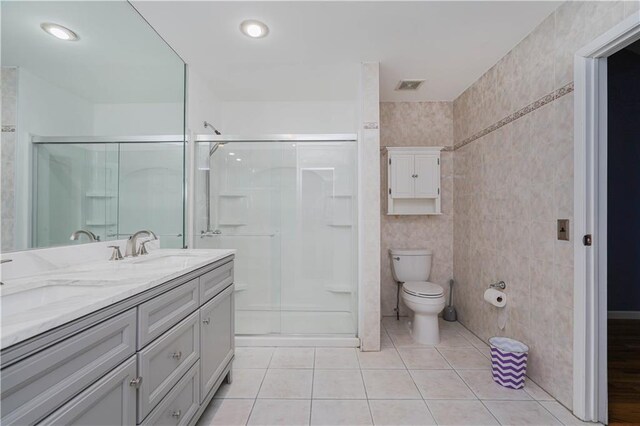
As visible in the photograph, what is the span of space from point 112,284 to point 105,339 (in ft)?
0.75

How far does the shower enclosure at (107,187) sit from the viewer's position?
117 cm

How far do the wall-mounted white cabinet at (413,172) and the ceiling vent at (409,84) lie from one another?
56 centimetres

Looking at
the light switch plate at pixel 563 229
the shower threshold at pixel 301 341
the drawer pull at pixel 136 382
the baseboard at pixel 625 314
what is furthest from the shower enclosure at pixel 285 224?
the baseboard at pixel 625 314

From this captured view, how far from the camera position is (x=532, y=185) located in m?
1.80

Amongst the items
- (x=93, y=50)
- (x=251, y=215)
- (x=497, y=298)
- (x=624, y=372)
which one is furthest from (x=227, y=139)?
(x=624, y=372)

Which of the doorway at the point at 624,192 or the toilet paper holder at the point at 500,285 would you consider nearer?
the toilet paper holder at the point at 500,285

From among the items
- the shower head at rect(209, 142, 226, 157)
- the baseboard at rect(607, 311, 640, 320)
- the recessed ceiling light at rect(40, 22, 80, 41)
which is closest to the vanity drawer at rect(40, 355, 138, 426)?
the recessed ceiling light at rect(40, 22, 80, 41)

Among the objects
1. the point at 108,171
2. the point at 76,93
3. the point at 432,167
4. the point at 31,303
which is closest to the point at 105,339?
the point at 31,303

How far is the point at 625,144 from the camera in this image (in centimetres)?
264

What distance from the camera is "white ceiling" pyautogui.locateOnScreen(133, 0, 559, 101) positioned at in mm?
1629

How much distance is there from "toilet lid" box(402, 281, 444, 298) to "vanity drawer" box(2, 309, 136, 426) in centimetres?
206

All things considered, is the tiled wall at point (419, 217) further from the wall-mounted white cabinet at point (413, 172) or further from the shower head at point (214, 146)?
the shower head at point (214, 146)

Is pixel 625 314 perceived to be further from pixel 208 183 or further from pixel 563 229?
pixel 208 183

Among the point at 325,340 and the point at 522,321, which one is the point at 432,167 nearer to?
the point at 522,321
